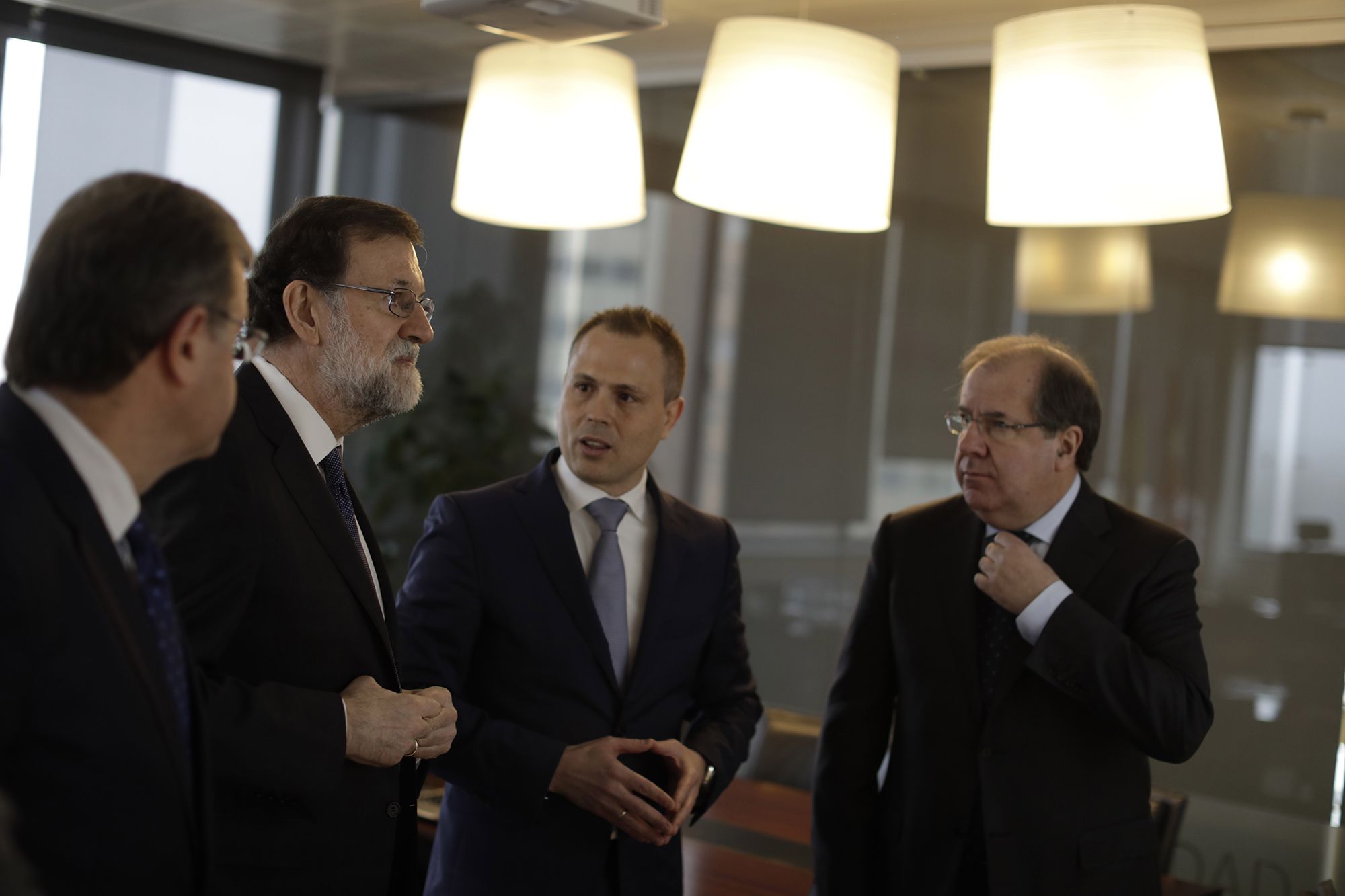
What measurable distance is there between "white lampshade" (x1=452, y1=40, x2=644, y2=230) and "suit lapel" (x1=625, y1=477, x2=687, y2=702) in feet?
3.52

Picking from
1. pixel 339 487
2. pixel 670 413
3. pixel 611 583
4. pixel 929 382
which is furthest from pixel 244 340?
pixel 929 382

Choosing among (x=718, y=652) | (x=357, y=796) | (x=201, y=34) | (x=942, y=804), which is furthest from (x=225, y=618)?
(x=201, y=34)

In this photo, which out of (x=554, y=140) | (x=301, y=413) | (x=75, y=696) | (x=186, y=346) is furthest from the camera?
(x=554, y=140)

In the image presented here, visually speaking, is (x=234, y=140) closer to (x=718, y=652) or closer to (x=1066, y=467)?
(x=718, y=652)

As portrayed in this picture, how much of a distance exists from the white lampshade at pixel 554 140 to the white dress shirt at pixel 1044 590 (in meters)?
1.53

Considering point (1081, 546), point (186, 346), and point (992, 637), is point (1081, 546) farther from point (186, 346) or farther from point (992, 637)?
point (186, 346)

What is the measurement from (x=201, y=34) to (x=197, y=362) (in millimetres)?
4237

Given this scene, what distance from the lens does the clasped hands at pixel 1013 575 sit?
237cm

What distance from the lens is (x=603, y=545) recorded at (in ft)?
8.48

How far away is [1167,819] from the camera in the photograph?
323 cm

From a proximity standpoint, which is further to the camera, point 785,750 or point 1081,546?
point 785,750

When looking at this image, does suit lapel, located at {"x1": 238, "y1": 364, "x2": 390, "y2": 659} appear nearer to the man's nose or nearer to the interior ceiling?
the man's nose

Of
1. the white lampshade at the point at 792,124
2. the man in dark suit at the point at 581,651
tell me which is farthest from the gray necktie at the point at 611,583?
the white lampshade at the point at 792,124

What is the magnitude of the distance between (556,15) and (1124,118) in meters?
1.24
